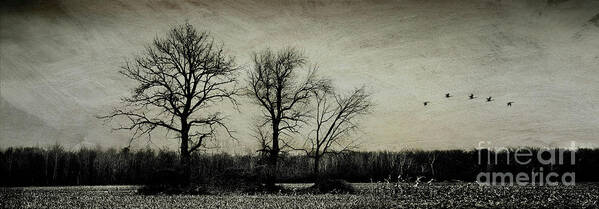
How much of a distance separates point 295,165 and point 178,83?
438 inches

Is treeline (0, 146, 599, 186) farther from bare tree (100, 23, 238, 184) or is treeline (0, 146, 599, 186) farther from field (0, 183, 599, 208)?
field (0, 183, 599, 208)

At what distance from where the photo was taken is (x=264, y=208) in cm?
2041

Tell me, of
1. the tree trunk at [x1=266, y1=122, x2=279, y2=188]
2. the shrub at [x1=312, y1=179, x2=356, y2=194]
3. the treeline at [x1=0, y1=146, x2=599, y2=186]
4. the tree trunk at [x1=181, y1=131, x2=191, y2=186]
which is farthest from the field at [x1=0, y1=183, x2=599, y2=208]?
the treeline at [x1=0, y1=146, x2=599, y2=186]

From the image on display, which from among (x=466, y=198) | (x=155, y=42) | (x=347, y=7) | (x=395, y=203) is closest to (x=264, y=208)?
(x=395, y=203)

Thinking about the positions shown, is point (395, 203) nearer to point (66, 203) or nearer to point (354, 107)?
point (66, 203)

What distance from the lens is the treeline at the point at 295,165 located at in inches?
1602

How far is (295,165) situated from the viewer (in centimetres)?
4131

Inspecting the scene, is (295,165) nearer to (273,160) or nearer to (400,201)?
(273,160)

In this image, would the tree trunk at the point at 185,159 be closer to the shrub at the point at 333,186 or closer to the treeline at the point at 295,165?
the treeline at the point at 295,165

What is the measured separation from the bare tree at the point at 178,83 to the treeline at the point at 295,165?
3188 millimetres

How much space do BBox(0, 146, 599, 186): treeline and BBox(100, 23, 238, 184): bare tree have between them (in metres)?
3.19

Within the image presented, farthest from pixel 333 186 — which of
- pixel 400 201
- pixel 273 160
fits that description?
pixel 400 201

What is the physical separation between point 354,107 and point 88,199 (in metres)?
17.8

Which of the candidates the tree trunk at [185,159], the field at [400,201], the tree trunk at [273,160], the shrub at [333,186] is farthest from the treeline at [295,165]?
the field at [400,201]
